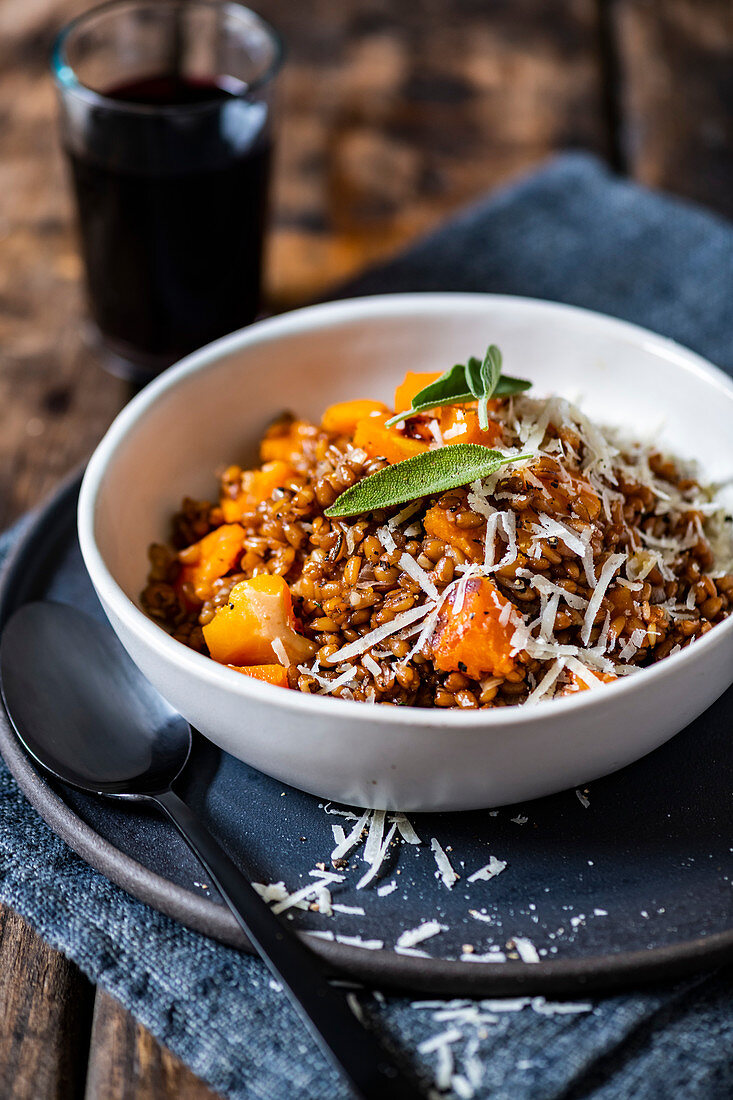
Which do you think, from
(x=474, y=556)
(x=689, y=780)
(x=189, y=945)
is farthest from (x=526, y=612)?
(x=189, y=945)

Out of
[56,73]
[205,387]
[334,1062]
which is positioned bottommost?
[334,1062]

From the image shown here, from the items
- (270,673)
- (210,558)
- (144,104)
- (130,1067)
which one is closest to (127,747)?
(270,673)

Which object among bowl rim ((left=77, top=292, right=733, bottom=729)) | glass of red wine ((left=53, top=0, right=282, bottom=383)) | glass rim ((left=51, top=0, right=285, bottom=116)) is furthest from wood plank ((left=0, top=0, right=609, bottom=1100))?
bowl rim ((left=77, top=292, right=733, bottom=729))

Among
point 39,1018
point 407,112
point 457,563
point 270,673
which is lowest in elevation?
point 39,1018

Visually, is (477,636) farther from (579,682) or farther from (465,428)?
(465,428)

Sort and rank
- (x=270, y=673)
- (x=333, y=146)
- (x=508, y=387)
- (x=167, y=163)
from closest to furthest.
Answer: (x=270, y=673) → (x=508, y=387) → (x=167, y=163) → (x=333, y=146)

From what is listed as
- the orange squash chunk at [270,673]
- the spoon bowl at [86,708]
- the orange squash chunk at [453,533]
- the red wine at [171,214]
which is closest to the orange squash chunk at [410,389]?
the orange squash chunk at [453,533]

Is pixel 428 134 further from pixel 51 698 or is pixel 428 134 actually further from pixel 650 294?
pixel 51 698
